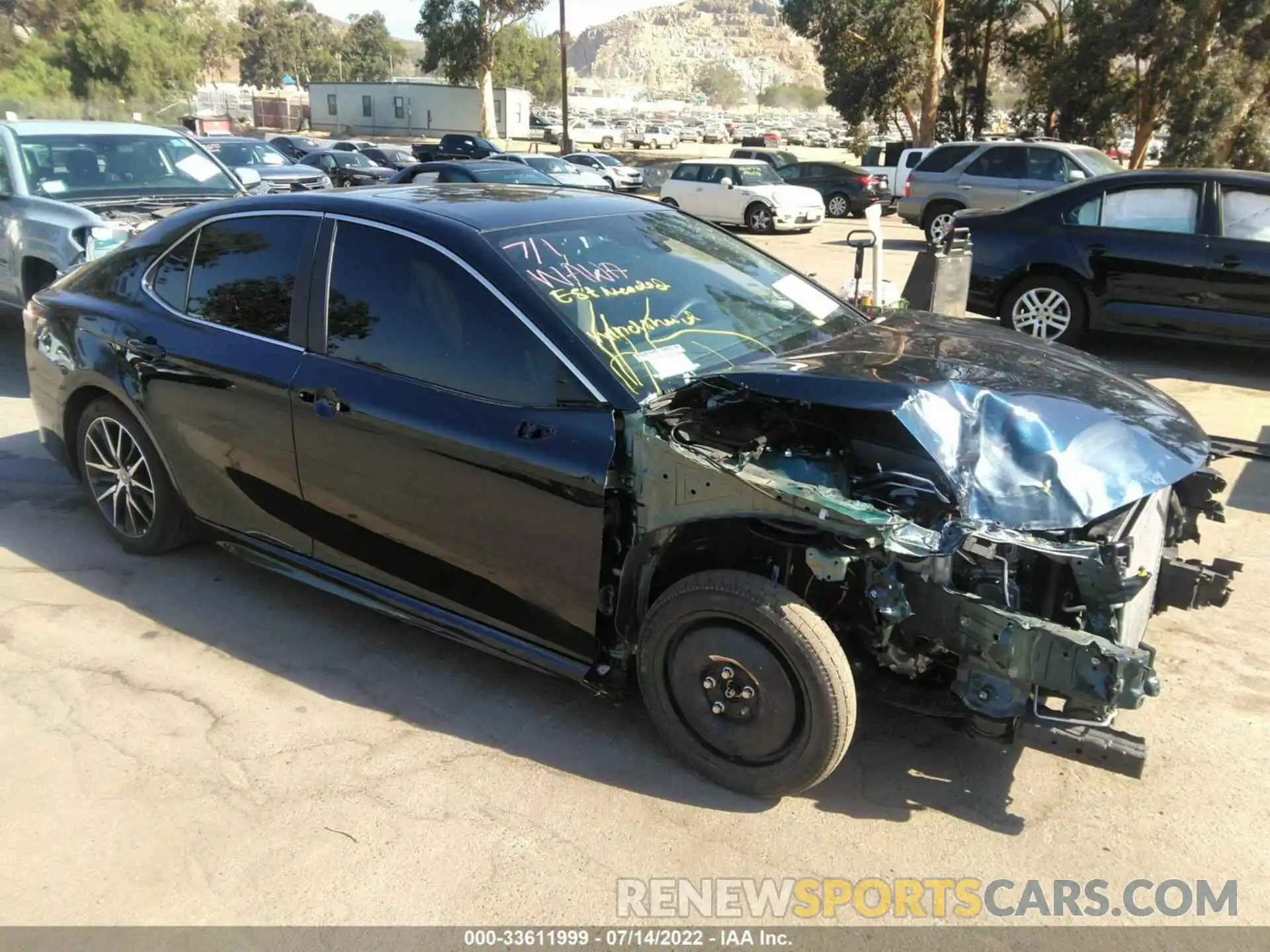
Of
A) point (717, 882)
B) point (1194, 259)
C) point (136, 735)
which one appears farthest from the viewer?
point (1194, 259)

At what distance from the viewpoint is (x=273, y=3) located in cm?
12488

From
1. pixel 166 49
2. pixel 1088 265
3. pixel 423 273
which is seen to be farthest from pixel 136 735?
pixel 166 49

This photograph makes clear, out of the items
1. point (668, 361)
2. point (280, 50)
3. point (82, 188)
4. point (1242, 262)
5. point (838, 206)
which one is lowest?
point (838, 206)

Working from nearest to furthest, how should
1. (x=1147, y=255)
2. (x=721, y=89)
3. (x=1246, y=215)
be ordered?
(x=1246, y=215), (x=1147, y=255), (x=721, y=89)

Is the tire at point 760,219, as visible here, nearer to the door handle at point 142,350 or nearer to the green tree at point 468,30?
the door handle at point 142,350

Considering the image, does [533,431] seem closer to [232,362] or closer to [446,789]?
[446,789]

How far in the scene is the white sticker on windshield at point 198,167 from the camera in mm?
9086

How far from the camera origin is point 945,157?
1700 cm

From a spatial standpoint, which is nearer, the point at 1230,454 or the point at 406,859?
the point at 406,859

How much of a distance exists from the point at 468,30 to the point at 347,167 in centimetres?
2714

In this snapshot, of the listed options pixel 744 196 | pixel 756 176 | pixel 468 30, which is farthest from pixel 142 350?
pixel 468 30

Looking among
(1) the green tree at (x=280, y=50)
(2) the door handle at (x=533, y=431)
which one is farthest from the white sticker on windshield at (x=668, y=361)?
(1) the green tree at (x=280, y=50)

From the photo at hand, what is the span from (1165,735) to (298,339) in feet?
11.4

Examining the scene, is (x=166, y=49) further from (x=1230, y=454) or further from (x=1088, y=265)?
(x=1230, y=454)
